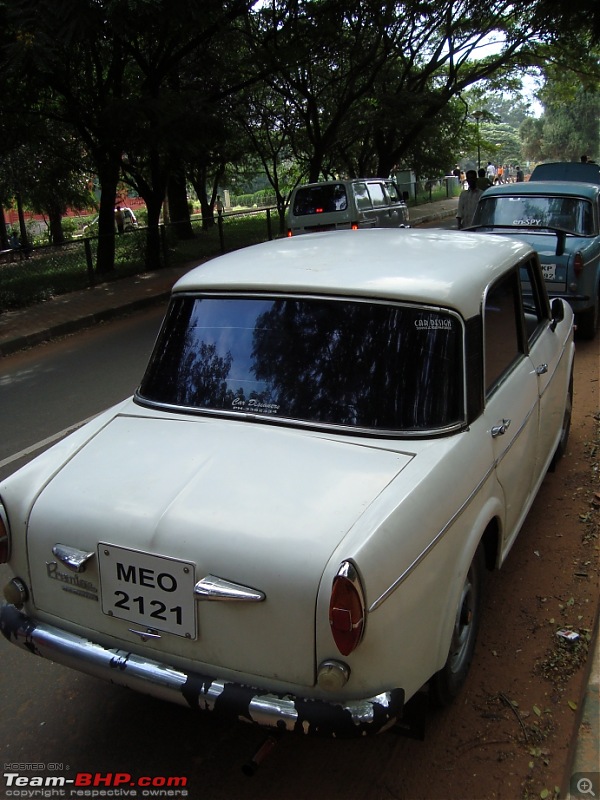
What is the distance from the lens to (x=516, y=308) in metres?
3.84

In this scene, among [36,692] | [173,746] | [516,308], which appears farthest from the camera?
[516,308]

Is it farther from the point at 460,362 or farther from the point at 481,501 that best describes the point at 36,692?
the point at 460,362

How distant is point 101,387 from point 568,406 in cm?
487

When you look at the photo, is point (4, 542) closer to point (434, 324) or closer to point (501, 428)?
point (434, 324)

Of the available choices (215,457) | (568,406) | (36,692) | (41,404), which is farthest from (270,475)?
(41,404)

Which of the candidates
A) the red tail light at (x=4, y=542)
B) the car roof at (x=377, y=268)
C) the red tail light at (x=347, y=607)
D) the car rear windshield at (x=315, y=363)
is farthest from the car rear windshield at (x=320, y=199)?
the red tail light at (x=347, y=607)

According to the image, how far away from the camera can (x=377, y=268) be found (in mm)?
3309

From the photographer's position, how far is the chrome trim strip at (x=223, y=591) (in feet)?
7.49

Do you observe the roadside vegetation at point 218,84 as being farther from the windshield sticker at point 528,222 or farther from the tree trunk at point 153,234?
the windshield sticker at point 528,222

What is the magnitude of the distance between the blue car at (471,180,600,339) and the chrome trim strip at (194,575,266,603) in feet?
22.3

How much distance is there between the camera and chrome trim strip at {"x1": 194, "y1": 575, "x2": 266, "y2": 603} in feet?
7.49

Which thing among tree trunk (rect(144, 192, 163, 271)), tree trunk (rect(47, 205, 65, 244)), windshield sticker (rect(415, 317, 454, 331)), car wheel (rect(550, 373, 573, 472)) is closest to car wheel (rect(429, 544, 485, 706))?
windshield sticker (rect(415, 317, 454, 331))

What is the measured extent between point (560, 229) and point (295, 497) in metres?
6.67

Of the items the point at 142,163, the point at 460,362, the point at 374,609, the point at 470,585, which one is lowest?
the point at 470,585
